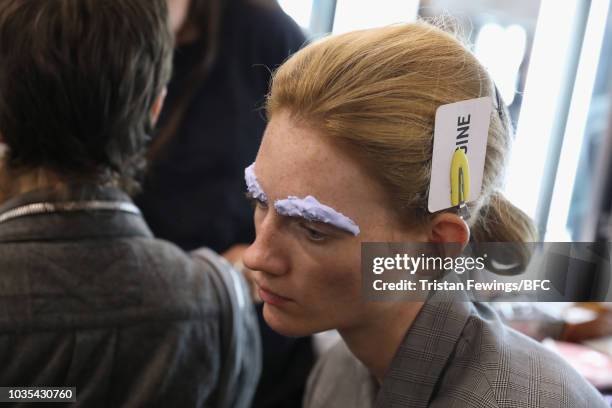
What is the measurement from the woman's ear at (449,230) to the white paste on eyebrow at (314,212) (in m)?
0.11

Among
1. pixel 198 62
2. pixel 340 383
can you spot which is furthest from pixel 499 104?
pixel 198 62

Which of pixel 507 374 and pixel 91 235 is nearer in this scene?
pixel 507 374

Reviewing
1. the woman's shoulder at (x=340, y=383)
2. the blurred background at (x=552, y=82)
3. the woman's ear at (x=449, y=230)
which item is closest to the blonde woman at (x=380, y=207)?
the woman's ear at (x=449, y=230)

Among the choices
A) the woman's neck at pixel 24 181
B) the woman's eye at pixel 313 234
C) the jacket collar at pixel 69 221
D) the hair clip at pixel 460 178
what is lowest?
the jacket collar at pixel 69 221

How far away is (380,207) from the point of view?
810 mm

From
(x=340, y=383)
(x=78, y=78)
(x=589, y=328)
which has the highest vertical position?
Result: (x=78, y=78)

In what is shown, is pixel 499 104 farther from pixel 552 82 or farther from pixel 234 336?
pixel 552 82

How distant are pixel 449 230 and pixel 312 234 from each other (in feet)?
0.60

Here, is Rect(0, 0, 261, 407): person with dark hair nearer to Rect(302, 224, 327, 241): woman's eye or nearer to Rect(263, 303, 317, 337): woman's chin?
Rect(263, 303, 317, 337): woman's chin

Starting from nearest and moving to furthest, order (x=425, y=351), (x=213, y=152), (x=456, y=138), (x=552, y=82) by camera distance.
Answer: (x=456, y=138) < (x=425, y=351) < (x=213, y=152) < (x=552, y=82)

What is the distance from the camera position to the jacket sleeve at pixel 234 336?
3.78 feet

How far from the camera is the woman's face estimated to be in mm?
794

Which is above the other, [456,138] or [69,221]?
[456,138]

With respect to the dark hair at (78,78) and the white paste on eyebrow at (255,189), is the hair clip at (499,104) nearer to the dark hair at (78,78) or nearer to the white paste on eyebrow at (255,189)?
the white paste on eyebrow at (255,189)
